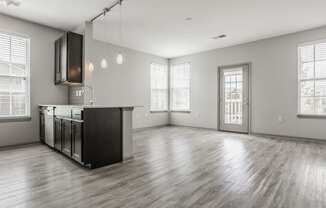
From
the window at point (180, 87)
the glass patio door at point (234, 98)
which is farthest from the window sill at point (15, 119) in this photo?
the glass patio door at point (234, 98)

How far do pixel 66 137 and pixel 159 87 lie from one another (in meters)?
4.69

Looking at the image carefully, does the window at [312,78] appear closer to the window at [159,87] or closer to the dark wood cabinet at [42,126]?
the window at [159,87]

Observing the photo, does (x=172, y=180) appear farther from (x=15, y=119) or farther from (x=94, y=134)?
(x=15, y=119)

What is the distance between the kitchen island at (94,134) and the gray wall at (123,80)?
1.50 metres

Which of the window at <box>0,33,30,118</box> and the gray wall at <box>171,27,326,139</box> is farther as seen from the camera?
the gray wall at <box>171,27,326,139</box>

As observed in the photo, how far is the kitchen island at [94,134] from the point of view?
276 cm

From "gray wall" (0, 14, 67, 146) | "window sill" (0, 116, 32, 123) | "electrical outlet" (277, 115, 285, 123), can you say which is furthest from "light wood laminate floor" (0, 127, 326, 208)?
"electrical outlet" (277, 115, 285, 123)

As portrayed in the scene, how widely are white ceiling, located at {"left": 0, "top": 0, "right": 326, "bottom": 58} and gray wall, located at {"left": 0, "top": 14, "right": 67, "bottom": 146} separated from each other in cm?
25

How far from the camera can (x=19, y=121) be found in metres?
4.24

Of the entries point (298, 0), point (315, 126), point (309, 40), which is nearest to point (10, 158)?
point (298, 0)

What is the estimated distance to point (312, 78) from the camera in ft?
15.7

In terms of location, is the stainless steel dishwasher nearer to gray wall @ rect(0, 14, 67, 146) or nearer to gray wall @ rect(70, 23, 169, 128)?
gray wall @ rect(0, 14, 67, 146)

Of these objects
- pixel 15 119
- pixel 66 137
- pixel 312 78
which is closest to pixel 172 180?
pixel 66 137

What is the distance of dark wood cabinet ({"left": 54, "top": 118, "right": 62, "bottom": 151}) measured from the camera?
3.52m
